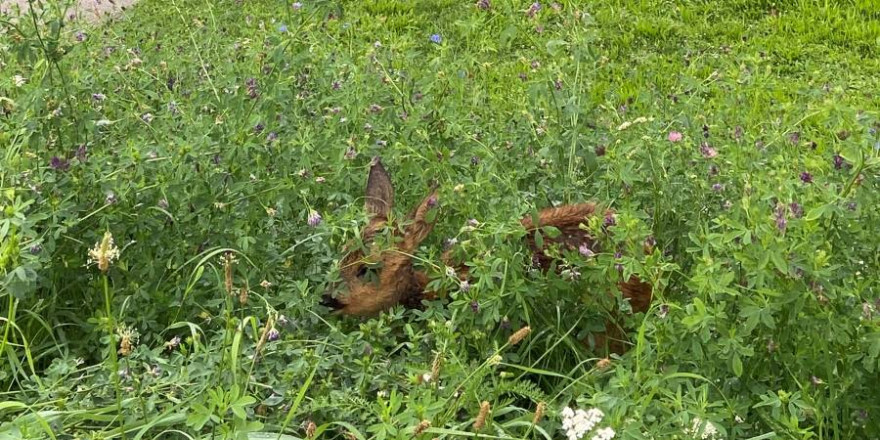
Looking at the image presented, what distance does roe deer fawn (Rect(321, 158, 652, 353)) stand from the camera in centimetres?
299

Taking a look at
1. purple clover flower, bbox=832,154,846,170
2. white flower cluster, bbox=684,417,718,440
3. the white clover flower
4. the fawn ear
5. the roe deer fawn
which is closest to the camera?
the white clover flower

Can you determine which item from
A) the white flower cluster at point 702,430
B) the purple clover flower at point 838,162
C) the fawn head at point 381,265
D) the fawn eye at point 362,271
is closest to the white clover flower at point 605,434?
the white flower cluster at point 702,430

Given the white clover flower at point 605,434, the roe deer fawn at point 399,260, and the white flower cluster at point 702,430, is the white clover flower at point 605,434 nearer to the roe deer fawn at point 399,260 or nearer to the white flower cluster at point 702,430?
the white flower cluster at point 702,430

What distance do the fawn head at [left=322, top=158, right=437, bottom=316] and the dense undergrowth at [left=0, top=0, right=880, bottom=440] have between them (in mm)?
85

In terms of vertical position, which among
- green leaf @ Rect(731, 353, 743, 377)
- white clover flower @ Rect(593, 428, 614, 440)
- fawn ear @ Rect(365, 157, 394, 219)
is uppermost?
white clover flower @ Rect(593, 428, 614, 440)

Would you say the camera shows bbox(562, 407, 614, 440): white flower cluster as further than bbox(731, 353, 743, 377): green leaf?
No

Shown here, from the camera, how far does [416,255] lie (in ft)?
10.6

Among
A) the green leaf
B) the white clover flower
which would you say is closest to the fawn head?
the green leaf

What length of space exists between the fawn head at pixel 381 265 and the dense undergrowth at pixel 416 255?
0.28 ft

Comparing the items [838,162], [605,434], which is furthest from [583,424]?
[838,162]

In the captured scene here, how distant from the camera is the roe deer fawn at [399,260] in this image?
9.82ft

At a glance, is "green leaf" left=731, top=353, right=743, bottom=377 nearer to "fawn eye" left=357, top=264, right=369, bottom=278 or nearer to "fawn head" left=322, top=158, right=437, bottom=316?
"fawn head" left=322, top=158, right=437, bottom=316

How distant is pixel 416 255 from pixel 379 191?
273 mm

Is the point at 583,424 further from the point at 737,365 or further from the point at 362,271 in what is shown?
the point at 362,271
